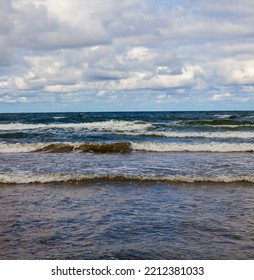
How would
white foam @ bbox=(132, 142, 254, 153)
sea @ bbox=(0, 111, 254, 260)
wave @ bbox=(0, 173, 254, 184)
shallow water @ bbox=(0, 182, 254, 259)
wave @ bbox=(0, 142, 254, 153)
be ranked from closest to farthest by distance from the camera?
shallow water @ bbox=(0, 182, 254, 259) < sea @ bbox=(0, 111, 254, 260) < wave @ bbox=(0, 173, 254, 184) < white foam @ bbox=(132, 142, 254, 153) < wave @ bbox=(0, 142, 254, 153)

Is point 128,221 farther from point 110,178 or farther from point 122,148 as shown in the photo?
point 122,148

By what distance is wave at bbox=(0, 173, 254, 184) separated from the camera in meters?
11.4

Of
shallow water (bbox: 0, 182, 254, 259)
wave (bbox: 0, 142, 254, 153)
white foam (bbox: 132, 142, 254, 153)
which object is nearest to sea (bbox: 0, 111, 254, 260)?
shallow water (bbox: 0, 182, 254, 259)

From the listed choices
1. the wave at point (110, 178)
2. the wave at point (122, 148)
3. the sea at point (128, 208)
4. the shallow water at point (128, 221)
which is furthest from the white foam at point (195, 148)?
the shallow water at point (128, 221)

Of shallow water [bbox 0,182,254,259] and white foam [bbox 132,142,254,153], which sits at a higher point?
white foam [bbox 132,142,254,153]

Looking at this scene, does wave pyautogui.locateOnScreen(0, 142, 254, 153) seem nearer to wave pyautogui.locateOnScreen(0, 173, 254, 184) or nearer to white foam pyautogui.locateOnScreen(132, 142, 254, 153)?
white foam pyautogui.locateOnScreen(132, 142, 254, 153)

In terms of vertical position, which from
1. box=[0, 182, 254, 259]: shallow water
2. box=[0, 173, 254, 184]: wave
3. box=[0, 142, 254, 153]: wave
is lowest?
box=[0, 182, 254, 259]: shallow water

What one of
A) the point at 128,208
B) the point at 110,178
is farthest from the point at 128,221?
the point at 110,178

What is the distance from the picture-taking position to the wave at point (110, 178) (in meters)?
11.4

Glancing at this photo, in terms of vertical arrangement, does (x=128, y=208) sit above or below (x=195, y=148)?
below

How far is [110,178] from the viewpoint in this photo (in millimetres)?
11695

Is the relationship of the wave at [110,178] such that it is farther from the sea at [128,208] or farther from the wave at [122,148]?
the wave at [122,148]

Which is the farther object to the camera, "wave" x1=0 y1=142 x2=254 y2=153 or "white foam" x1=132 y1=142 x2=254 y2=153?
"wave" x1=0 y1=142 x2=254 y2=153

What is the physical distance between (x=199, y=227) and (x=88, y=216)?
2237 millimetres
